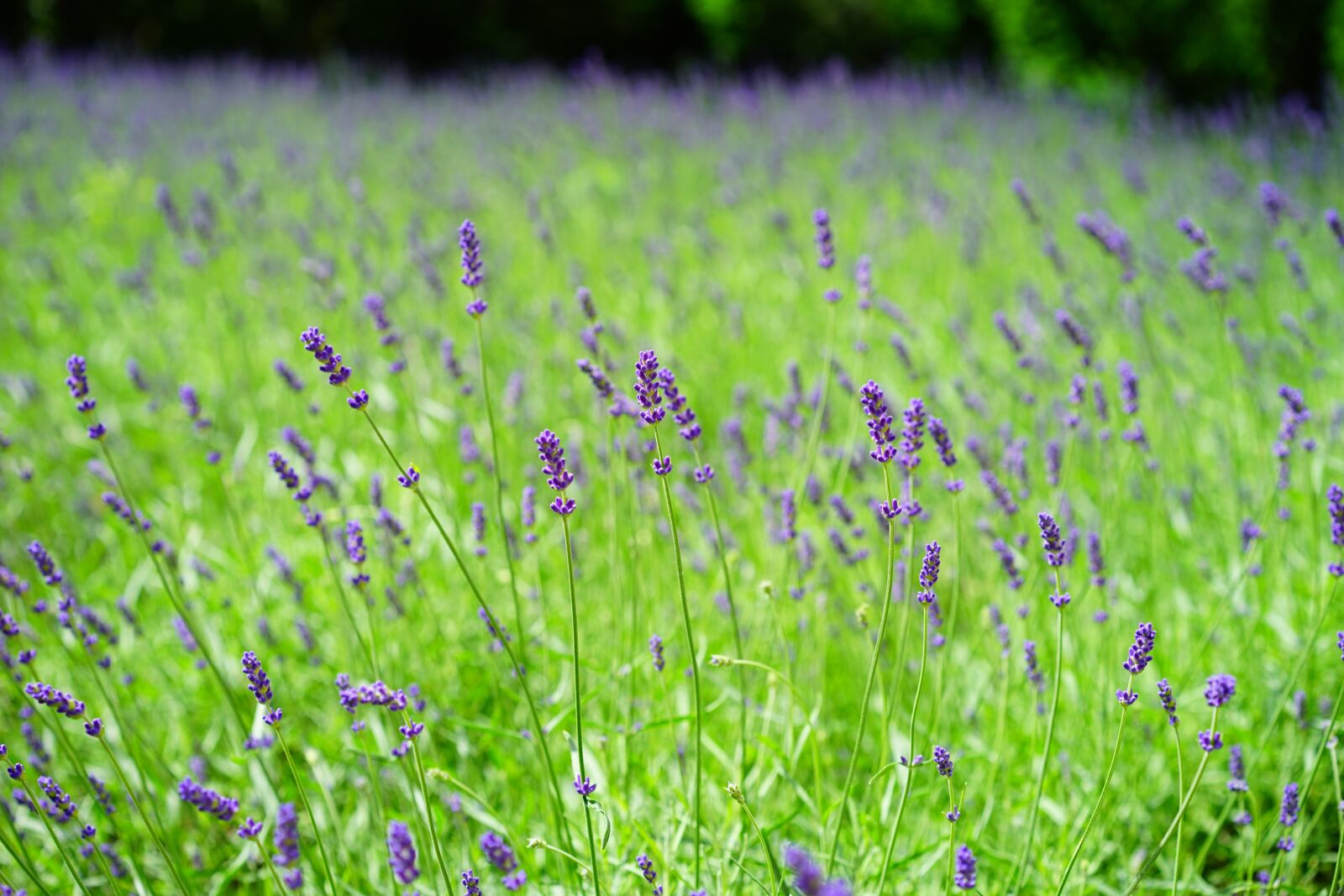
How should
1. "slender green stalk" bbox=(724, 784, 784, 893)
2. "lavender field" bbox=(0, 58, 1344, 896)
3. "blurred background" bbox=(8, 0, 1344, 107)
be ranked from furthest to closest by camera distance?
1. "blurred background" bbox=(8, 0, 1344, 107)
2. "lavender field" bbox=(0, 58, 1344, 896)
3. "slender green stalk" bbox=(724, 784, 784, 893)

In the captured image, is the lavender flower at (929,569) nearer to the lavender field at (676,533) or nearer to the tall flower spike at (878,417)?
the lavender field at (676,533)

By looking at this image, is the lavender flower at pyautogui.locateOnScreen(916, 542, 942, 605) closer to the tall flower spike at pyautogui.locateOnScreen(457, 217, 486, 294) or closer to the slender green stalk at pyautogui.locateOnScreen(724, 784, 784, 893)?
the slender green stalk at pyautogui.locateOnScreen(724, 784, 784, 893)

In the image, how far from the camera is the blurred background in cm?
1103

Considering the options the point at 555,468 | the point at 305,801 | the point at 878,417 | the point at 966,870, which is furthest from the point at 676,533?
the point at 305,801

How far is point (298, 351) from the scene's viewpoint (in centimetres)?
443

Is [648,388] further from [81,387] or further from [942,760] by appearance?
[81,387]

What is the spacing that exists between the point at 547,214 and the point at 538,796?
13.1 feet

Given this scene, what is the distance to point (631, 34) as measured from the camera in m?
14.5

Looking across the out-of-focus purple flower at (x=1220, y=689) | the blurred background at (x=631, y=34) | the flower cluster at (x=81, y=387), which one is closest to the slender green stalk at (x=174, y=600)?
the flower cluster at (x=81, y=387)

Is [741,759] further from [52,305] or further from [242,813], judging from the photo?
[52,305]

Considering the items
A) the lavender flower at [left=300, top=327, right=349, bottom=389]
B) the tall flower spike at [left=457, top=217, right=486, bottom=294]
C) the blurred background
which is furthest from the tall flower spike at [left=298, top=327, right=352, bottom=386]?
the blurred background

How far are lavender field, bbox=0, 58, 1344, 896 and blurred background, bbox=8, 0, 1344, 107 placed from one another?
5261 millimetres

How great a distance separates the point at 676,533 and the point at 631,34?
14.7 metres

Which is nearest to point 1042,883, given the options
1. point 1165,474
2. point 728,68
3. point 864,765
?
point 864,765
